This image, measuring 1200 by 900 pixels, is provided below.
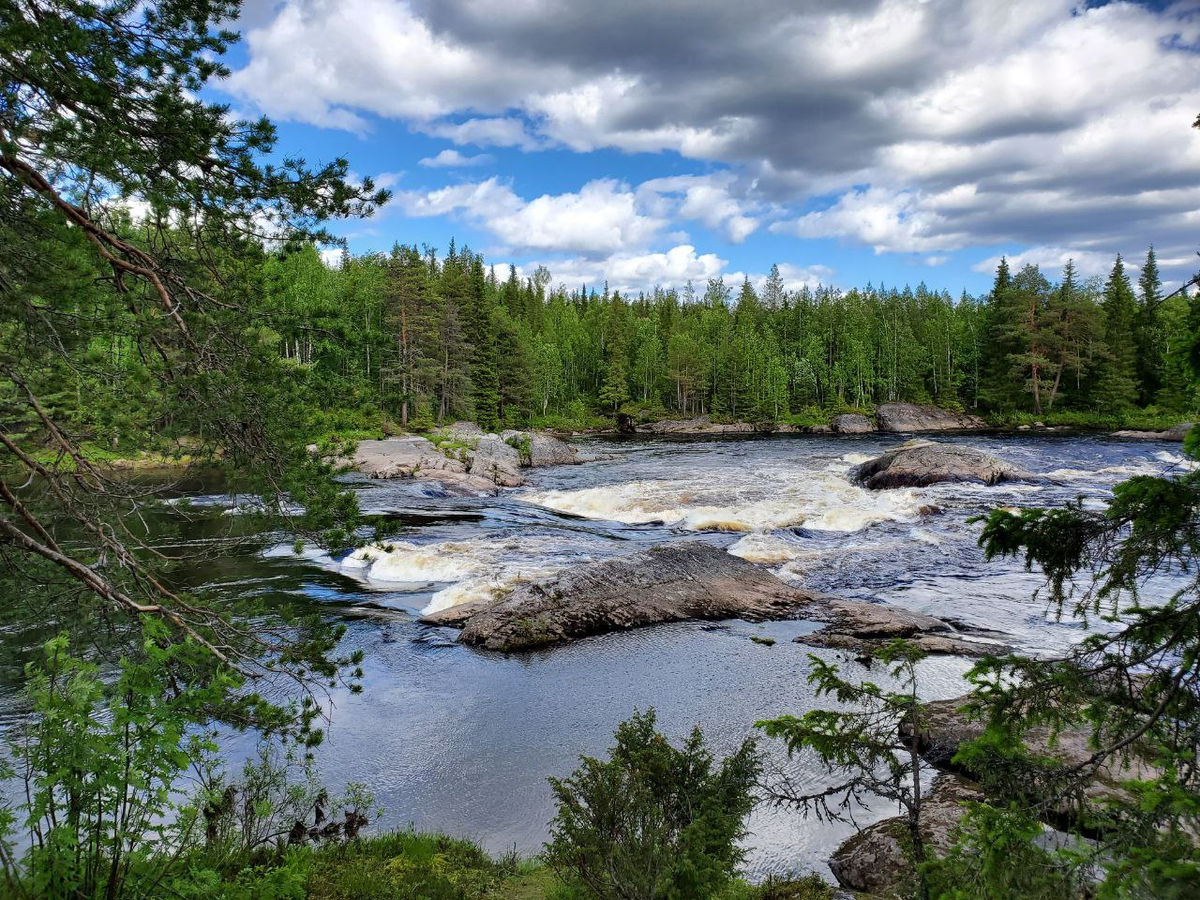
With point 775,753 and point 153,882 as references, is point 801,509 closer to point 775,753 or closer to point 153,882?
point 775,753

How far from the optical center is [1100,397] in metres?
58.4

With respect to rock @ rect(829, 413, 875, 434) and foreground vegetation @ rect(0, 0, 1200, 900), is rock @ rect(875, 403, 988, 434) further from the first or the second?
foreground vegetation @ rect(0, 0, 1200, 900)

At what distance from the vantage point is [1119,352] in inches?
2341

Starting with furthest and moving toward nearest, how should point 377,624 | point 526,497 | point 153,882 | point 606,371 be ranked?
point 606,371 < point 526,497 < point 377,624 < point 153,882

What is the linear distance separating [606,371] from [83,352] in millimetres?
78551

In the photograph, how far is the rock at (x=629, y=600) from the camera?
1293 centimetres

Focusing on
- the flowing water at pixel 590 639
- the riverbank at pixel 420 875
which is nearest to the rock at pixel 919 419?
the flowing water at pixel 590 639

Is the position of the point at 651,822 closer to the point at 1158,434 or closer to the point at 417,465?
the point at 417,465

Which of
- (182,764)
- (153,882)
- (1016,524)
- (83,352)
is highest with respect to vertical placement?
(83,352)

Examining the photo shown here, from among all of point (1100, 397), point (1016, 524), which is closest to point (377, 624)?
point (1016, 524)

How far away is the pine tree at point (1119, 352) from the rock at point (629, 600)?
194ft

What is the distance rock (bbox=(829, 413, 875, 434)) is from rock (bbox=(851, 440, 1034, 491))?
35093 mm

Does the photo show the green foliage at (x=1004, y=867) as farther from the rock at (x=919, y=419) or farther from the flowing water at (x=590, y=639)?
the rock at (x=919, y=419)

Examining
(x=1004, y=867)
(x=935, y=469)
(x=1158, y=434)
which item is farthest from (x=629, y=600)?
(x=1158, y=434)
